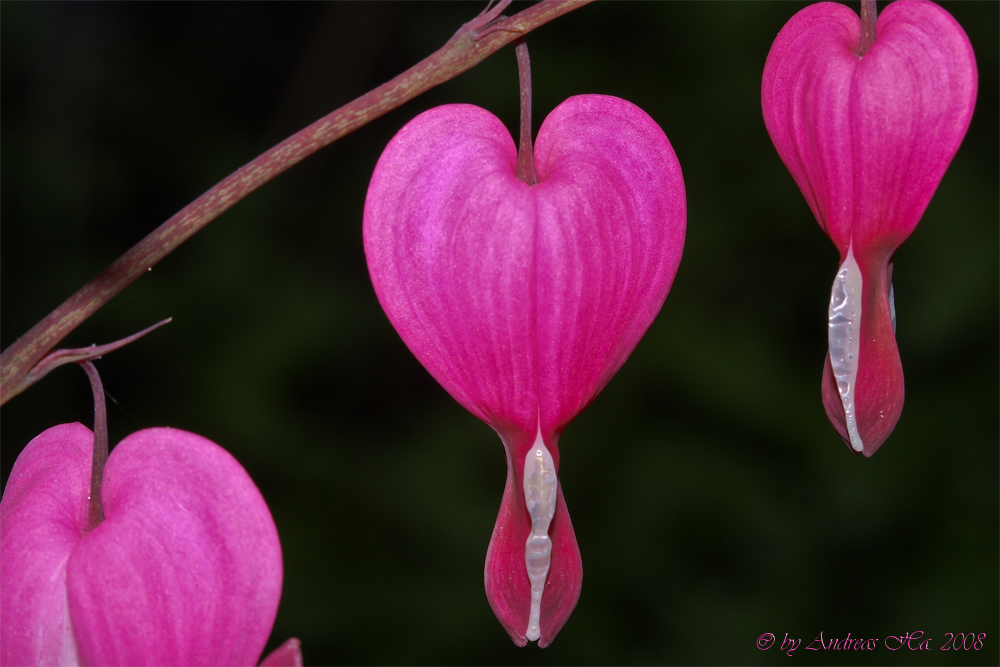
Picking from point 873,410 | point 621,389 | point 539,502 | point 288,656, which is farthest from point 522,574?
point 621,389

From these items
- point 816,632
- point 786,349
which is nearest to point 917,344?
point 786,349

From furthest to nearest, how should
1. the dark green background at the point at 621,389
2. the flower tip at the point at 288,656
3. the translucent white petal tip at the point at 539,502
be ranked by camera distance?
the dark green background at the point at 621,389, the translucent white petal tip at the point at 539,502, the flower tip at the point at 288,656

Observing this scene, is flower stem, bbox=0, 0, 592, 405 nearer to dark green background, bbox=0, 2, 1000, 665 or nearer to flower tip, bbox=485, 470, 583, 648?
flower tip, bbox=485, 470, 583, 648

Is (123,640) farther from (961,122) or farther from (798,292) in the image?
(798,292)

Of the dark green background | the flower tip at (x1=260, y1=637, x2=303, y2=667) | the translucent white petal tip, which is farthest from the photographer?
the dark green background

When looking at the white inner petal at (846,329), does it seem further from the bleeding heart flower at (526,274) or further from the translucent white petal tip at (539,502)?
the translucent white petal tip at (539,502)

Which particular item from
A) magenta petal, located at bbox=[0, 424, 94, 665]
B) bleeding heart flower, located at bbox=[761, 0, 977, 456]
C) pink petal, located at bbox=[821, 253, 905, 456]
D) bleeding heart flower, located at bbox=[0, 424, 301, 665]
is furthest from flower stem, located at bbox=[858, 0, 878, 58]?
magenta petal, located at bbox=[0, 424, 94, 665]

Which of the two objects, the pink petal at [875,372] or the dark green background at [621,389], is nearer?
the pink petal at [875,372]

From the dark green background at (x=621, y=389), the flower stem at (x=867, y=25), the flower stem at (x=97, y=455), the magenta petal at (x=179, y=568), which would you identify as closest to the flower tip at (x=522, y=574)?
the magenta petal at (x=179, y=568)
